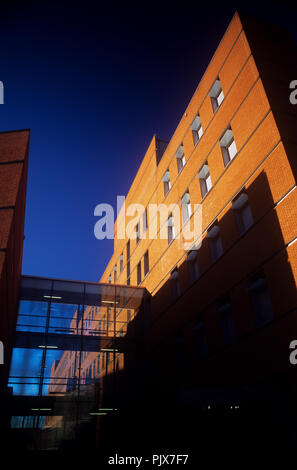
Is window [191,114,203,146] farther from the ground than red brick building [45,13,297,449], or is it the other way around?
window [191,114,203,146]

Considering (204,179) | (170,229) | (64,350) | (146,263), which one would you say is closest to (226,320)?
(204,179)

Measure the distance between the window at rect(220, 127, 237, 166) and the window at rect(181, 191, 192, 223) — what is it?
3789 millimetres

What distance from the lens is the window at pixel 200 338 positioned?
15.7 meters

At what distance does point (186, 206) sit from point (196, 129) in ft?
15.3

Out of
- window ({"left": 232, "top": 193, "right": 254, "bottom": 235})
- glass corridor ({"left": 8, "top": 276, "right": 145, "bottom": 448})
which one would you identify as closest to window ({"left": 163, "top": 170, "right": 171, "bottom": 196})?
glass corridor ({"left": 8, "top": 276, "right": 145, "bottom": 448})

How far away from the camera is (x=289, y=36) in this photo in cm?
1752

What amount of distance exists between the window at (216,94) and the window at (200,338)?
10873 millimetres

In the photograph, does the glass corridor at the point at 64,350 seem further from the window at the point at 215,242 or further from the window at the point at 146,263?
the window at the point at 215,242

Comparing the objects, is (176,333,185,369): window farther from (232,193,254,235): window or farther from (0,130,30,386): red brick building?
(0,130,30,386): red brick building

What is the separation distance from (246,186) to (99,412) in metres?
13.9

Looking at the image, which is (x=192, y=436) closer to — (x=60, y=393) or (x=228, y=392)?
(x=228, y=392)

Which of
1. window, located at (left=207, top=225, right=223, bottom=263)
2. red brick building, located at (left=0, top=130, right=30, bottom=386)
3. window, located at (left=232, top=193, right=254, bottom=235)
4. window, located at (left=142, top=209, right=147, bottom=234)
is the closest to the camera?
red brick building, located at (left=0, top=130, right=30, bottom=386)

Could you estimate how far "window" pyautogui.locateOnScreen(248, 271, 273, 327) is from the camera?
11844 millimetres

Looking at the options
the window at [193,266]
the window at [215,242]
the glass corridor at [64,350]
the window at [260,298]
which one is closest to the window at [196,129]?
the window at [215,242]
